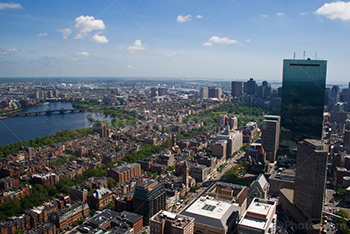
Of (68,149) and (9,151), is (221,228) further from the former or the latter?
(9,151)

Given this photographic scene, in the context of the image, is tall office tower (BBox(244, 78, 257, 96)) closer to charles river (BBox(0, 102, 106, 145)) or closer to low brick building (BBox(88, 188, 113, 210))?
charles river (BBox(0, 102, 106, 145))

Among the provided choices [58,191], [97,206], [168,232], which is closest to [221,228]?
[168,232]

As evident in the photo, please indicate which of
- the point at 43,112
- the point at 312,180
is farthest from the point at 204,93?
the point at 312,180

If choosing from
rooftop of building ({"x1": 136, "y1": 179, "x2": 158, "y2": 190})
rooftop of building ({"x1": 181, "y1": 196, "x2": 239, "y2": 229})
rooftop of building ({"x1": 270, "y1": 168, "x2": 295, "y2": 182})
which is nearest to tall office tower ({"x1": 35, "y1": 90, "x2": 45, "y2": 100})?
rooftop of building ({"x1": 136, "y1": 179, "x2": 158, "y2": 190})

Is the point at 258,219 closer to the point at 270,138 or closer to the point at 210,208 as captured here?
the point at 210,208

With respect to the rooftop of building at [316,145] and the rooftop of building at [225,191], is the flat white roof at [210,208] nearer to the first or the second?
the rooftop of building at [225,191]
